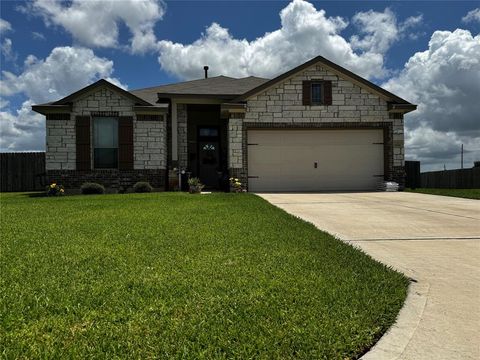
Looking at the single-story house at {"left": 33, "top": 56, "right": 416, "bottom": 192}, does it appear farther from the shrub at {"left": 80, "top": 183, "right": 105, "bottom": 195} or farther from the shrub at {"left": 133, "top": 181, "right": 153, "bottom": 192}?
the shrub at {"left": 80, "top": 183, "right": 105, "bottom": 195}

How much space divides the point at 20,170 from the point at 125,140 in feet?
21.8

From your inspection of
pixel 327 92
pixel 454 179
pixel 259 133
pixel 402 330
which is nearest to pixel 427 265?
pixel 402 330

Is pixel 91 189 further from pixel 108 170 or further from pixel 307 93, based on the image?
pixel 307 93

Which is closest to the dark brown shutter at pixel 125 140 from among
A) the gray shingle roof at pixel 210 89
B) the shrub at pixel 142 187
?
the shrub at pixel 142 187

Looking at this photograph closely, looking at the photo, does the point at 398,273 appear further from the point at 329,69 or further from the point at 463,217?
the point at 329,69

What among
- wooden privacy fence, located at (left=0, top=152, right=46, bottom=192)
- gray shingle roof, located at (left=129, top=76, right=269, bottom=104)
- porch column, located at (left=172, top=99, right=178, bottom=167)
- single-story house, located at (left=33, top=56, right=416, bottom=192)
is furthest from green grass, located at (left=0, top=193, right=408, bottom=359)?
wooden privacy fence, located at (left=0, top=152, right=46, bottom=192)

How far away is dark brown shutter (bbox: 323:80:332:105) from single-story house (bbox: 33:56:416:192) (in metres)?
0.04

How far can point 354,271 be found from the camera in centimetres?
322

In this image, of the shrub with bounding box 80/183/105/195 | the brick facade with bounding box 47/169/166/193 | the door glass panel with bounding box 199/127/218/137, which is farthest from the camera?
the door glass panel with bounding box 199/127/218/137

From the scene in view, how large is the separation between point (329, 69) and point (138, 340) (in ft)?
46.1

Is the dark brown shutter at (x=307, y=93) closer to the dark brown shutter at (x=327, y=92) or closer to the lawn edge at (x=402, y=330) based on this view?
the dark brown shutter at (x=327, y=92)

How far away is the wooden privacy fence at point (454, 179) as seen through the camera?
18125 mm

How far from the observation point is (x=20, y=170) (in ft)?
55.2

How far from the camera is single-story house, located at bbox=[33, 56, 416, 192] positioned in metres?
13.7
